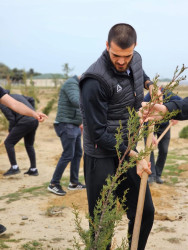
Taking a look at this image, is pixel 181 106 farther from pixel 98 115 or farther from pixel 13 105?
pixel 13 105

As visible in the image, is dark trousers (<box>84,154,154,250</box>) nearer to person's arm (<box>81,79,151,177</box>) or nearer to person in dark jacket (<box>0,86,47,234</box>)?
person's arm (<box>81,79,151,177</box>)

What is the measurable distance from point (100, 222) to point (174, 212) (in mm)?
2951

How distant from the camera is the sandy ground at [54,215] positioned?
3.99 m

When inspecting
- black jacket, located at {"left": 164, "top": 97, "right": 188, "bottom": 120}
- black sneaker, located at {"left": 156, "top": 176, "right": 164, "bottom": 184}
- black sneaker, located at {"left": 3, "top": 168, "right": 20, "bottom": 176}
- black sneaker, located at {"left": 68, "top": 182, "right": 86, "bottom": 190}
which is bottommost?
black sneaker, located at {"left": 3, "top": 168, "right": 20, "bottom": 176}

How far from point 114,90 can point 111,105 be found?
13 centimetres

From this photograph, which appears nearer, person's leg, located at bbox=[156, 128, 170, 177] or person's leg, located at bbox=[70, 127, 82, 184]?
person's leg, located at bbox=[70, 127, 82, 184]

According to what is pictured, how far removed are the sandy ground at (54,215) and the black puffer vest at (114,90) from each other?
0.96 metres

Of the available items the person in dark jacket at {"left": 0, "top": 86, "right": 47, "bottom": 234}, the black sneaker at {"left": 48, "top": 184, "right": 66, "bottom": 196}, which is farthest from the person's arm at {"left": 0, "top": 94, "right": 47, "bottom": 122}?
A: the black sneaker at {"left": 48, "top": 184, "right": 66, "bottom": 196}

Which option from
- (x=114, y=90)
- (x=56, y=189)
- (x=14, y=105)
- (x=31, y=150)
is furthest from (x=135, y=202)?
(x=31, y=150)

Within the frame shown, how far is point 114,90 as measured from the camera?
2.72 meters

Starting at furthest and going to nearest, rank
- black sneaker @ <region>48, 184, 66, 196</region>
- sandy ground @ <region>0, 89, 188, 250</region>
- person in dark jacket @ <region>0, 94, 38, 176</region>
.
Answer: person in dark jacket @ <region>0, 94, 38, 176</region> < black sneaker @ <region>48, 184, 66, 196</region> < sandy ground @ <region>0, 89, 188, 250</region>

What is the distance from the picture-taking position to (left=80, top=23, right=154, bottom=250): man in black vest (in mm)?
2619

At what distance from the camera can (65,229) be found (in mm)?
4359

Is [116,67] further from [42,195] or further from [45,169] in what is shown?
[45,169]
